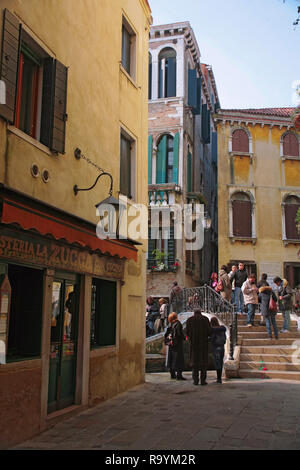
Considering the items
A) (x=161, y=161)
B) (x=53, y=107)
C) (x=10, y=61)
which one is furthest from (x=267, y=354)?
(x=161, y=161)

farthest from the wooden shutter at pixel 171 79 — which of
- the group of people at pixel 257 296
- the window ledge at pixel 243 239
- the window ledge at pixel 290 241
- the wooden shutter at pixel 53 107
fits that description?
the wooden shutter at pixel 53 107

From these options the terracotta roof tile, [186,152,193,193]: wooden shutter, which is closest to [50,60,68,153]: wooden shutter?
[186,152,193,193]: wooden shutter

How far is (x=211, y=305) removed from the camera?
53.4 feet

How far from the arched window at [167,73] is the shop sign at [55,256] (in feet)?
50.0

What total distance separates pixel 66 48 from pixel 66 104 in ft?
3.04

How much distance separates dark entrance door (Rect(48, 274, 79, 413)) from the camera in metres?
7.52

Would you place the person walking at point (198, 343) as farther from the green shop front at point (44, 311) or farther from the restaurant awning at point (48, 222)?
the restaurant awning at point (48, 222)

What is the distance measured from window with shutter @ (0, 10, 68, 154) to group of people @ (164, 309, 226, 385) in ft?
18.0

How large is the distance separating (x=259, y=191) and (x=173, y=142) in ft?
17.5

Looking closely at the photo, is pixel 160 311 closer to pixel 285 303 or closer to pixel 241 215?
pixel 285 303

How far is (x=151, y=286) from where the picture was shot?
21281mm

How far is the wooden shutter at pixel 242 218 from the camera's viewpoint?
24.5m
